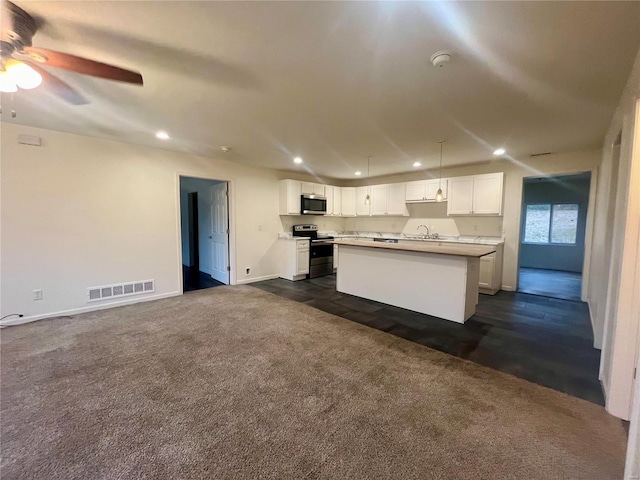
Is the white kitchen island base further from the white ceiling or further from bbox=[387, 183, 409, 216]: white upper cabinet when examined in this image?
bbox=[387, 183, 409, 216]: white upper cabinet

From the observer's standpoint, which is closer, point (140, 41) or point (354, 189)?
point (140, 41)

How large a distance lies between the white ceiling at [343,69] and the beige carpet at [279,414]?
2.46 metres

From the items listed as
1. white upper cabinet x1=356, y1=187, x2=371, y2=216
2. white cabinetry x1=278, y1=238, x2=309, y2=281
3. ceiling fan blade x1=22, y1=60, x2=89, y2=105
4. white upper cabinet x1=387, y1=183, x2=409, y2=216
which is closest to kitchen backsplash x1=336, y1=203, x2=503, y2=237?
white upper cabinet x1=387, y1=183, x2=409, y2=216

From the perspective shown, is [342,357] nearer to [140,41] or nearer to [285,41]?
[285,41]

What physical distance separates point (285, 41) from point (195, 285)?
189 inches

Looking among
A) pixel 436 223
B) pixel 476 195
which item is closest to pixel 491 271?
pixel 476 195

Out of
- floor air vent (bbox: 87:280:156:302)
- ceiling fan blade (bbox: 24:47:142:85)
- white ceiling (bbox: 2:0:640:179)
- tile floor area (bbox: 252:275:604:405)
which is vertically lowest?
tile floor area (bbox: 252:275:604:405)

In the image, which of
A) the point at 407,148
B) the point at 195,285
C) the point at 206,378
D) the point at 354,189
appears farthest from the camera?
the point at 354,189

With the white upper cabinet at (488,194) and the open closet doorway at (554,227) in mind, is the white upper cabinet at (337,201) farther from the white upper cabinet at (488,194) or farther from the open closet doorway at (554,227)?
the open closet doorway at (554,227)

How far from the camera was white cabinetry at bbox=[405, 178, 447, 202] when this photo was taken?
545cm

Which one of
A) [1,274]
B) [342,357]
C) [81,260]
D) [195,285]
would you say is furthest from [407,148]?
[1,274]

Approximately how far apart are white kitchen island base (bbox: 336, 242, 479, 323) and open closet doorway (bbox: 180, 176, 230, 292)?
2.61 metres

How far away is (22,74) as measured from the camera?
59.6 inches

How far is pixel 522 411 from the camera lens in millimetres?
1854
